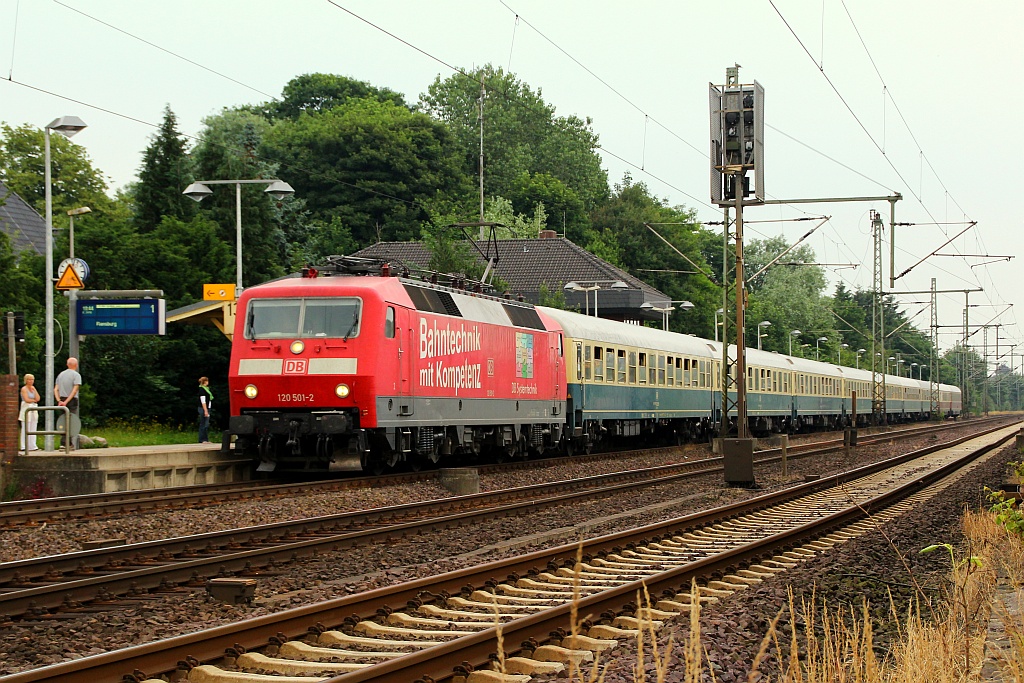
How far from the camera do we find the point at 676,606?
31.3ft

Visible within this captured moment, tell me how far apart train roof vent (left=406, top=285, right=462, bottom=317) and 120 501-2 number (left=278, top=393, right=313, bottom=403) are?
2634mm

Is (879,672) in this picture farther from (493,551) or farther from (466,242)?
(466,242)

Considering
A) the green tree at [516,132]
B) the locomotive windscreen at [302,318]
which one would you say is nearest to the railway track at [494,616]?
the locomotive windscreen at [302,318]

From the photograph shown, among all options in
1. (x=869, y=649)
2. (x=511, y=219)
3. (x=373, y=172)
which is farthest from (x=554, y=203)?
(x=869, y=649)

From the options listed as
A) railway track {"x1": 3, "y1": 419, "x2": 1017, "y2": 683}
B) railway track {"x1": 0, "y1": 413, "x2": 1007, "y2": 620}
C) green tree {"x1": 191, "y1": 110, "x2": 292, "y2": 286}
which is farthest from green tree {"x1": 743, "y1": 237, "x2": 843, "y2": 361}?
railway track {"x1": 3, "y1": 419, "x2": 1017, "y2": 683}

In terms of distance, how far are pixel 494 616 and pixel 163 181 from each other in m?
44.4

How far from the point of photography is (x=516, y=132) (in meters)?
96.3

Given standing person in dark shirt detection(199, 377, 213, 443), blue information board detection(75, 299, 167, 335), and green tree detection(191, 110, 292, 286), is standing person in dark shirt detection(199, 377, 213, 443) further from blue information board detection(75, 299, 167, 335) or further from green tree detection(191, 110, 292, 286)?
green tree detection(191, 110, 292, 286)

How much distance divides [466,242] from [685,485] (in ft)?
90.1

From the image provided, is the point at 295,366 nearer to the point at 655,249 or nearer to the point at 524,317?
the point at 524,317

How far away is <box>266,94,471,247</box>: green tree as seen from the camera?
75.2 metres

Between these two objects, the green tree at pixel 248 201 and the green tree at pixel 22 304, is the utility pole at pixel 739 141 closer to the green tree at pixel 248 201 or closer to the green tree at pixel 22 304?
the green tree at pixel 22 304

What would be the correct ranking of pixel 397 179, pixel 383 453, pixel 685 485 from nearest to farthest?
pixel 383 453, pixel 685 485, pixel 397 179

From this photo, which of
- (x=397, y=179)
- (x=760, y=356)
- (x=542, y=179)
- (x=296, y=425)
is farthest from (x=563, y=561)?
(x=542, y=179)
